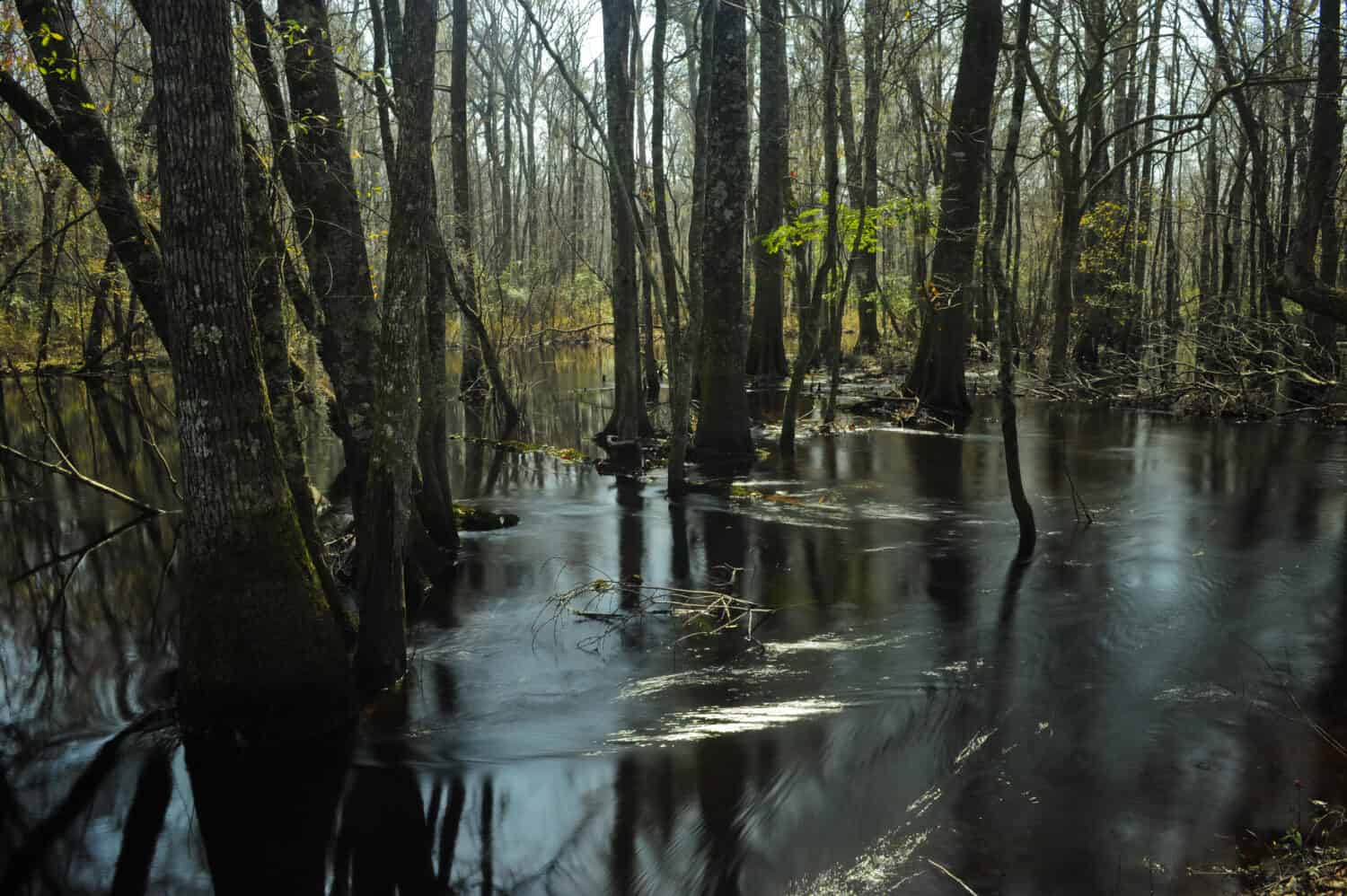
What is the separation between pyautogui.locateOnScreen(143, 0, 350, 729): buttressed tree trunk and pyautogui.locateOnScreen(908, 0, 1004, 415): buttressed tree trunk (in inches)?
453

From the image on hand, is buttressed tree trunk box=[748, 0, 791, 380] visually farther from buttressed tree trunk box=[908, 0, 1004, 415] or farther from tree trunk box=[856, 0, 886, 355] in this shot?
buttressed tree trunk box=[908, 0, 1004, 415]

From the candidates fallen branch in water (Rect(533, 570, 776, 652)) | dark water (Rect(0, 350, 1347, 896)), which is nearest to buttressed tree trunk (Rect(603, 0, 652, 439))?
dark water (Rect(0, 350, 1347, 896))

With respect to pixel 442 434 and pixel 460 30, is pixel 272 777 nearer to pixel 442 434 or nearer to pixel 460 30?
pixel 442 434

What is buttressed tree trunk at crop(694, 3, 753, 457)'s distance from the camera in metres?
12.2

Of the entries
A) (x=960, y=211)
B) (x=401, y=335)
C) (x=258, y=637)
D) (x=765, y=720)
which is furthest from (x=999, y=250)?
(x=960, y=211)

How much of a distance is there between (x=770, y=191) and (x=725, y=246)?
9.22 m

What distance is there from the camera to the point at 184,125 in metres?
4.62

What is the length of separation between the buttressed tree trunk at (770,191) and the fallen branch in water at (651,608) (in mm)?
10570

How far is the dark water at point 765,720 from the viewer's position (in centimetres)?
439

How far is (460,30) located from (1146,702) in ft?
38.4

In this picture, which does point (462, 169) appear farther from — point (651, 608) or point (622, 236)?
point (651, 608)

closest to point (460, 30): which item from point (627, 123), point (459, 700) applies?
point (627, 123)

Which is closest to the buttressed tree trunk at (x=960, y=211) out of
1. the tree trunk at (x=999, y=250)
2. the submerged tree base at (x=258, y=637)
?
the tree trunk at (x=999, y=250)

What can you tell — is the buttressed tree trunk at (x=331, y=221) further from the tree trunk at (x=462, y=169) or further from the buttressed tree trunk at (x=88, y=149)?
the tree trunk at (x=462, y=169)
